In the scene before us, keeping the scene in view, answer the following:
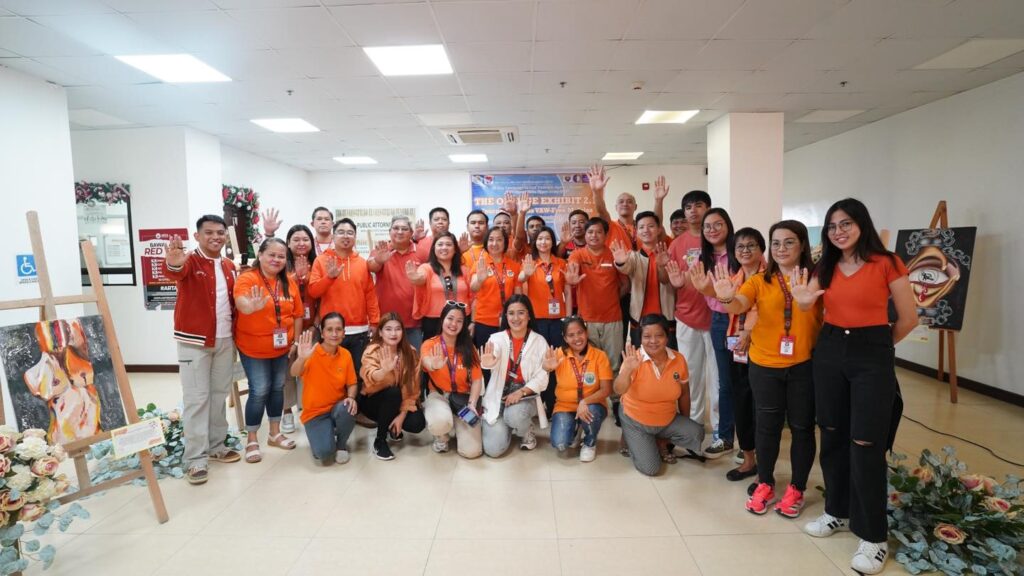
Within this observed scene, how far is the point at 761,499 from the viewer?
8.42 feet

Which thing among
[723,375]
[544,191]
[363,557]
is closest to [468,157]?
[544,191]

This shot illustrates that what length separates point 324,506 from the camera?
2734mm

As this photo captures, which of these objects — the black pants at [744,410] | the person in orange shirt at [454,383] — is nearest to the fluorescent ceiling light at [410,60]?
the person in orange shirt at [454,383]

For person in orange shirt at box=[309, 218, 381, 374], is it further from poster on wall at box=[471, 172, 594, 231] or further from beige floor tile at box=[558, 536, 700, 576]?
poster on wall at box=[471, 172, 594, 231]

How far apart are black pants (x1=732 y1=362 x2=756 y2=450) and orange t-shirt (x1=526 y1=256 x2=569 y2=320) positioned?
1.42 meters

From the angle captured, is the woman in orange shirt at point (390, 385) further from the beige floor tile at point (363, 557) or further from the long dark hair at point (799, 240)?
the long dark hair at point (799, 240)

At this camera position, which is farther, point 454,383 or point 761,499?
point 454,383

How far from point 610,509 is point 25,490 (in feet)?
9.00

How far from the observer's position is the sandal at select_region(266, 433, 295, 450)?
A: 11.7 ft

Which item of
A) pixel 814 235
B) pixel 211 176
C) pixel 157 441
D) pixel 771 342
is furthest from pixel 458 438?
pixel 814 235

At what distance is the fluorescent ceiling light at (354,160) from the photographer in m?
8.00

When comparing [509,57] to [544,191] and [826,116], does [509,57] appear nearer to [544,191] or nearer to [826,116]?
[826,116]

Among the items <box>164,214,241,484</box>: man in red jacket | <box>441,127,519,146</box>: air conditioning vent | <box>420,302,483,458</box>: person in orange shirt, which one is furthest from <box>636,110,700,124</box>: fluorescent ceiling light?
<box>164,214,241,484</box>: man in red jacket

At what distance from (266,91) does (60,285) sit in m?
2.67
